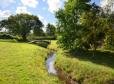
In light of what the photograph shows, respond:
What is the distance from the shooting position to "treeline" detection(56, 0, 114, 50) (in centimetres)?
4059

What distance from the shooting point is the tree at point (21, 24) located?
116 meters

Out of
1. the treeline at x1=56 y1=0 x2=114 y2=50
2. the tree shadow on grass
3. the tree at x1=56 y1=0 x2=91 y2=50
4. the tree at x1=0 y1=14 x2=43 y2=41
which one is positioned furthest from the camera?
the tree at x1=0 y1=14 x2=43 y2=41

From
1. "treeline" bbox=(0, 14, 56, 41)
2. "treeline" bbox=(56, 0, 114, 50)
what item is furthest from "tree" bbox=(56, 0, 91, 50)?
"treeline" bbox=(0, 14, 56, 41)

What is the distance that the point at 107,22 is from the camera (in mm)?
35219

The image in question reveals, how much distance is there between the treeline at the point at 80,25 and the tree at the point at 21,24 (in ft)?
218

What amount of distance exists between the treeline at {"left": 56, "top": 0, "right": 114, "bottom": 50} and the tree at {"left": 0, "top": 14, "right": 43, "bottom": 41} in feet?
218

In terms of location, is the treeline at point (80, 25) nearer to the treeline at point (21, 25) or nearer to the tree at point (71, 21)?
the tree at point (71, 21)

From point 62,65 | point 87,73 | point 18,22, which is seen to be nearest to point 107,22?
point 62,65

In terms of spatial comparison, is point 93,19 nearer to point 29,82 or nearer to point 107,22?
point 107,22

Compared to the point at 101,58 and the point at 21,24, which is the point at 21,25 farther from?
the point at 101,58

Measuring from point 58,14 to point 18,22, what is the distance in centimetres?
7151

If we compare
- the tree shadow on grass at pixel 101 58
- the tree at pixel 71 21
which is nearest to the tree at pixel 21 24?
the tree at pixel 71 21

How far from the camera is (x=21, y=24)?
117m

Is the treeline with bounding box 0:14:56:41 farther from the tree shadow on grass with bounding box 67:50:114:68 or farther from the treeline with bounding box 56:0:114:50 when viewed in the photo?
the tree shadow on grass with bounding box 67:50:114:68
